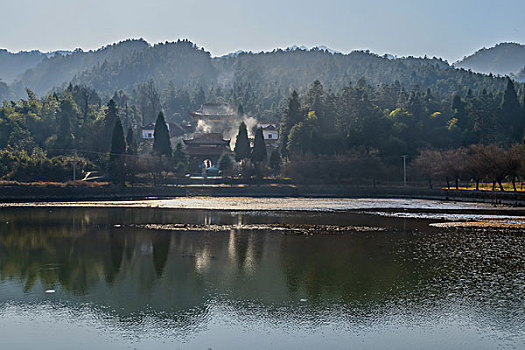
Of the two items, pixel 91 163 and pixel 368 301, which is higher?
pixel 91 163

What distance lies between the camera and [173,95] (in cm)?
19450

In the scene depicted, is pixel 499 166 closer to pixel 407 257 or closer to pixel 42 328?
pixel 407 257

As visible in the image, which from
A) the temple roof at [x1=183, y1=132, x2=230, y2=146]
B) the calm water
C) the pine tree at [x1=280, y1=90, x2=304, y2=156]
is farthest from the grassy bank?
the calm water

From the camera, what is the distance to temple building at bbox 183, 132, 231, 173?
104m

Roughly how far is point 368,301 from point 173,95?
597ft

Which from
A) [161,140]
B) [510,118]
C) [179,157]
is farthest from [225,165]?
[510,118]

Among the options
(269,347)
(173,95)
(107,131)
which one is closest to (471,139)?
(107,131)

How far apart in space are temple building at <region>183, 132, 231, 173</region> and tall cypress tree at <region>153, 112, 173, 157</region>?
13087 millimetres

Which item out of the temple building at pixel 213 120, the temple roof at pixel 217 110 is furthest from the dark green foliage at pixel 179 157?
the temple roof at pixel 217 110

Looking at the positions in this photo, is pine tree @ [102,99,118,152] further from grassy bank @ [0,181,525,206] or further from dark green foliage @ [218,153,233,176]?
dark green foliage @ [218,153,233,176]

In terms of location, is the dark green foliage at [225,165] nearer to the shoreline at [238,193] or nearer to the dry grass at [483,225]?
the shoreline at [238,193]

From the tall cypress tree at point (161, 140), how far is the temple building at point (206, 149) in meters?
13.1

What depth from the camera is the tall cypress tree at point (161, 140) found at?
86312 millimetres

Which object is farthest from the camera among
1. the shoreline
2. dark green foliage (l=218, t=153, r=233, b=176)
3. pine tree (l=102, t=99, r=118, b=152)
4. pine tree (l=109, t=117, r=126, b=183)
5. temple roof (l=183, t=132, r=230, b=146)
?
temple roof (l=183, t=132, r=230, b=146)
